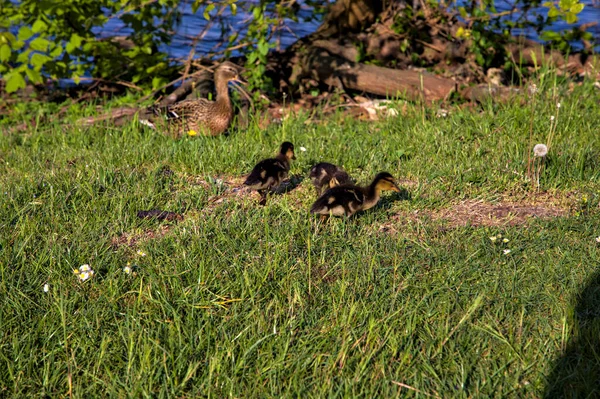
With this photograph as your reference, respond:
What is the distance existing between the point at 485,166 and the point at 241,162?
2322mm

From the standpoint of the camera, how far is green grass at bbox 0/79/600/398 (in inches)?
160

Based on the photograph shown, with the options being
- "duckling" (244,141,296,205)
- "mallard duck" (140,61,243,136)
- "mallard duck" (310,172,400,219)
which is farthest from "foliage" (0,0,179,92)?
"mallard duck" (310,172,400,219)

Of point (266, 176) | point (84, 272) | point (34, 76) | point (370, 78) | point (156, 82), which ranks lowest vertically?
point (156, 82)

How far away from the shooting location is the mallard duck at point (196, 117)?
8.43 metres

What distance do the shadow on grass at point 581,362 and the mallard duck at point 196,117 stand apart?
4893 millimetres

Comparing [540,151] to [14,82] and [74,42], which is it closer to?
[74,42]

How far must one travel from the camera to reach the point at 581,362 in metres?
4.14

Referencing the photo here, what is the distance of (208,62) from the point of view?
35.1 ft

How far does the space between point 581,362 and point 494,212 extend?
224 cm

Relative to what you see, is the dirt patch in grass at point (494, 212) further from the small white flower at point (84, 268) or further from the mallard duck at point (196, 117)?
the mallard duck at point (196, 117)

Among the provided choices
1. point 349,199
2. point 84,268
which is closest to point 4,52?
point 84,268

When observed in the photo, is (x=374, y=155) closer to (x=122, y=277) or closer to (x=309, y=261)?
(x=309, y=261)

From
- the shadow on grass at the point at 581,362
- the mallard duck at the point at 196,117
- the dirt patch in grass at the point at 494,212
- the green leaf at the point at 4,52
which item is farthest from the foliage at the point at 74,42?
the shadow on grass at the point at 581,362

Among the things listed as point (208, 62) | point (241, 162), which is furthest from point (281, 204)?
point (208, 62)
